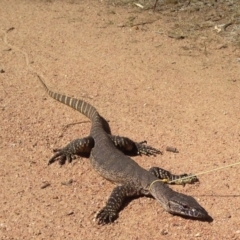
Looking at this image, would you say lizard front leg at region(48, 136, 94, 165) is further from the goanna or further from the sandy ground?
the sandy ground

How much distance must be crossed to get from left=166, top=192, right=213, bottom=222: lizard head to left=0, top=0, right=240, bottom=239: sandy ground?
0.28ft

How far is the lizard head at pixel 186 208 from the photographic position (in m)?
5.80

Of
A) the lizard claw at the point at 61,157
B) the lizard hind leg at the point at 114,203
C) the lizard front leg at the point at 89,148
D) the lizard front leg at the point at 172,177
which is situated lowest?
the lizard claw at the point at 61,157

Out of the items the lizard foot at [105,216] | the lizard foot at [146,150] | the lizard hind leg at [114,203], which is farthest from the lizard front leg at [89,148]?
the lizard foot at [105,216]

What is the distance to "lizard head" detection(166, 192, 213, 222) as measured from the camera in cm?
580

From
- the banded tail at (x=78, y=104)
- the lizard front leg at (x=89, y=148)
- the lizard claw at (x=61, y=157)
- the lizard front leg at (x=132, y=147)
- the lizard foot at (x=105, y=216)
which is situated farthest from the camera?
the banded tail at (x=78, y=104)

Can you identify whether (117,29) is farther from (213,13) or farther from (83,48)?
(213,13)

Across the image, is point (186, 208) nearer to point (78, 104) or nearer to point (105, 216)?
point (105, 216)

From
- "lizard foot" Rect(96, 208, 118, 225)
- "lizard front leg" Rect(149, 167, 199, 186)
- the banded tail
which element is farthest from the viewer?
the banded tail

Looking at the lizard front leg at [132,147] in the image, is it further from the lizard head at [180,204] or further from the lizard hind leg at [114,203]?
the lizard head at [180,204]

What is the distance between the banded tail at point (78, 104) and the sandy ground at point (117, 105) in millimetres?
82

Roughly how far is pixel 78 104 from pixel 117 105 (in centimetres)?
60

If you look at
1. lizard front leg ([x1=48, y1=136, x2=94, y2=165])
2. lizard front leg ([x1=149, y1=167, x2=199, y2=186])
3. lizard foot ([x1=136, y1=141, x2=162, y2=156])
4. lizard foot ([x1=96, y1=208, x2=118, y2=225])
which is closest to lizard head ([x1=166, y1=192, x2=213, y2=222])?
lizard front leg ([x1=149, y1=167, x2=199, y2=186])

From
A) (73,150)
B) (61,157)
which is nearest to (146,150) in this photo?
(73,150)
